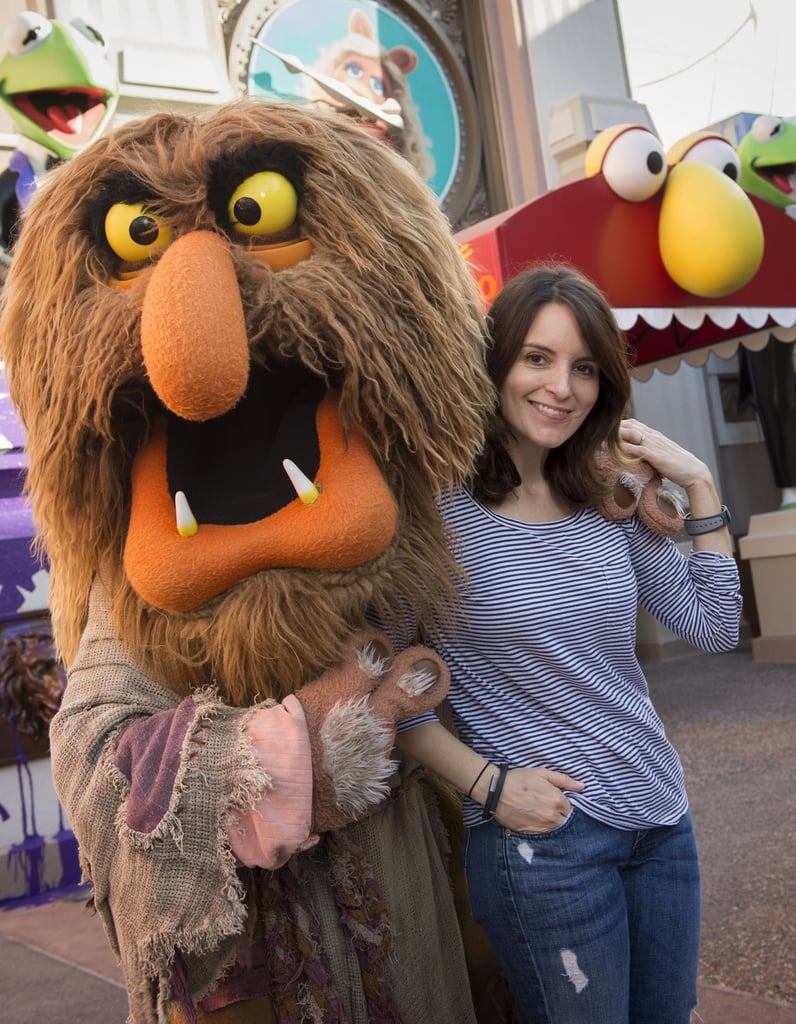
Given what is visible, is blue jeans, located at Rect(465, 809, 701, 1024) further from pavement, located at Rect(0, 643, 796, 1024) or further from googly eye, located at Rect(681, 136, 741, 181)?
googly eye, located at Rect(681, 136, 741, 181)

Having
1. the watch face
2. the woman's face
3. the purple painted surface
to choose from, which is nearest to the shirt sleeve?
the woman's face

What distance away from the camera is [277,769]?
1.25 metres

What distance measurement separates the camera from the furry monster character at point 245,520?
4.10 ft

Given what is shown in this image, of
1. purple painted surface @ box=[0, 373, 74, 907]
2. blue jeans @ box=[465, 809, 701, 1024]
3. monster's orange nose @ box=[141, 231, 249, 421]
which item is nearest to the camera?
monster's orange nose @ box=[141, 231, 249, 421]

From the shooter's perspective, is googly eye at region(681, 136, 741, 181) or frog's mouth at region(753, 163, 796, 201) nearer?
googly eye at region(681, 136, 741, 181)

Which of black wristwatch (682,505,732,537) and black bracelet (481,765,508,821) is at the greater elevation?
black wristwatch (682,505,732,537)

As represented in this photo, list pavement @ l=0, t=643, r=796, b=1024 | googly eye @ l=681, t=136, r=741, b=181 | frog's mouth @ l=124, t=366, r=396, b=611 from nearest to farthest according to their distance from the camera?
frog's mouth @ l=124, t=366, r=396, b=611 < pavement @ l=0, t=643, r=796, b=1024 < googly eye @ l=681, t=136, r=741, b=181

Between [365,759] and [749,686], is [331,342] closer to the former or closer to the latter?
[365,759]

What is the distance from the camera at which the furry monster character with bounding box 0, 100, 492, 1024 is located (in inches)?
49.2

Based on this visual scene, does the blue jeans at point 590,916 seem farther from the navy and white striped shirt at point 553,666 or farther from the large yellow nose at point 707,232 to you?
the large yellow nose at point 707,232

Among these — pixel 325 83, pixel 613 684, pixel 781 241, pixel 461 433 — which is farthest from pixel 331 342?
pixel 325 83

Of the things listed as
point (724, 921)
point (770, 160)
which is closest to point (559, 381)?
point (724, 921)

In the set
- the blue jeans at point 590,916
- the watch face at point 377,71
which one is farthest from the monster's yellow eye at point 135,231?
the watch face at point 377,71

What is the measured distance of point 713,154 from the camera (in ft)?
16.8
